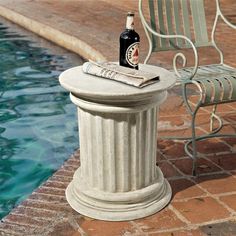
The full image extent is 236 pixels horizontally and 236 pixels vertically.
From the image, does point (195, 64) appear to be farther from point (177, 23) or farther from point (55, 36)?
point (55, 36)

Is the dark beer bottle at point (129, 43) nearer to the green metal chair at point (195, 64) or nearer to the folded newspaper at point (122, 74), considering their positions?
the folded newspaper at point (122, 74)

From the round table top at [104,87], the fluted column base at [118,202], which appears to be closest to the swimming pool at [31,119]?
the fluted column base at [118,202]

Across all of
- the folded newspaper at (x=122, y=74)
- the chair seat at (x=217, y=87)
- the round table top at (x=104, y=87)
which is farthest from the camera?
the chair seat at (x=217, y=87)

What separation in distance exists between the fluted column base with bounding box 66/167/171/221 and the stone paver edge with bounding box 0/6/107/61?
12.3 feet

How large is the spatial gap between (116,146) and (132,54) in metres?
0.55

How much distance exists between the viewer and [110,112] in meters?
2.64

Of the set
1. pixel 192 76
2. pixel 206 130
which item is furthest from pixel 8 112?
pixel 192 76

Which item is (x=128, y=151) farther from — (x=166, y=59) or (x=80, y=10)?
(x=80, y=10)

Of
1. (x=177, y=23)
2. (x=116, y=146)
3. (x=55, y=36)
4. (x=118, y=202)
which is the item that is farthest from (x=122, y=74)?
(x=55, y=36)

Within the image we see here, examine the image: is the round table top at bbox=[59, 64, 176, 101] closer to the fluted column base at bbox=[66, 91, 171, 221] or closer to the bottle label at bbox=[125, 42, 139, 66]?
the fluted column base at bbox=[66, 91, 171, 221]

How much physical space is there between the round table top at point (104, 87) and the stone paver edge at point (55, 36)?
3.70 metres

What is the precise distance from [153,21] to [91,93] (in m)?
1.37

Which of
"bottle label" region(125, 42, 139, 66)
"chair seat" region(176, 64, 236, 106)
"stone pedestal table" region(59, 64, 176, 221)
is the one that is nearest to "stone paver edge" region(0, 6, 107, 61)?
"chair seat" region(176, 64, 236, 106)

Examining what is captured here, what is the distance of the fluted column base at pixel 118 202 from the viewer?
284cm
